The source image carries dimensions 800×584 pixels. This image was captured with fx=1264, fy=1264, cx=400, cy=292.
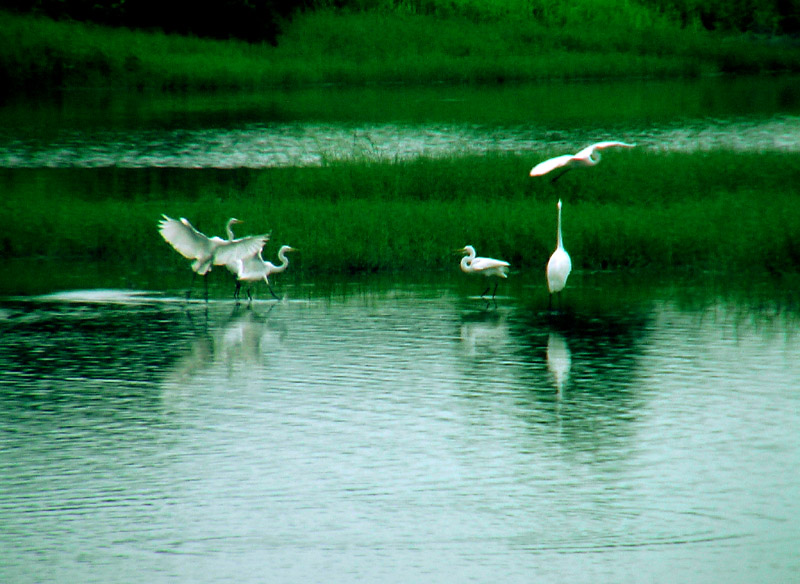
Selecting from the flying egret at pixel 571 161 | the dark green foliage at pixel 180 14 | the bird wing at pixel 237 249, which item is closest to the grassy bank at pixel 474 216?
the flying egret at pixel 571 161

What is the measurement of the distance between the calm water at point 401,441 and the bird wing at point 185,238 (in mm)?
729

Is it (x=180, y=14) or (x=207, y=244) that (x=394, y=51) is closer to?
(x=180, y=14)

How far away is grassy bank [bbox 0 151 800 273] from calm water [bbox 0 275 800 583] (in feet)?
8.33

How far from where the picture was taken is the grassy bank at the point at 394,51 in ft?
186

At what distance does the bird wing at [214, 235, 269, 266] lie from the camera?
1538 centimetres

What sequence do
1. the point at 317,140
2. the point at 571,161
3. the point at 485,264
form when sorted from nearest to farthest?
the point at 485,264 < the point at 571,161 < the point at 317,140

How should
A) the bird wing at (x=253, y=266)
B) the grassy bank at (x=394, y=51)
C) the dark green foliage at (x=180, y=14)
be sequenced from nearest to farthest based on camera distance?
the bird wing at (x=253, y=266)
the grassy bank at (x=394, y=51)
the dark green foliage at (x=180, y=14)

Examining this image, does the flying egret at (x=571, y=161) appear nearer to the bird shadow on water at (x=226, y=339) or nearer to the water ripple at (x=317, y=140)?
the bird shadow on water at (x=226, y=339)

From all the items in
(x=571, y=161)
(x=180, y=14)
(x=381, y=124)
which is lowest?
(x=571, y=161)

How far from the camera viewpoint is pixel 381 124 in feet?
131

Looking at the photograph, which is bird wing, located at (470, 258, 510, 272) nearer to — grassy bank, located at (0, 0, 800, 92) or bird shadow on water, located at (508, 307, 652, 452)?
bird shadow on water, located at (508, 307, 652, 452)

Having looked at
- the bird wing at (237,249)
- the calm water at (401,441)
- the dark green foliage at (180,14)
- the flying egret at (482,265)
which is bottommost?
the calm water at (401,441)

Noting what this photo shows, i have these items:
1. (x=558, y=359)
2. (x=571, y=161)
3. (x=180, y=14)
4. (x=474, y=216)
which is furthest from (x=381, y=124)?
(x=558, y=359)

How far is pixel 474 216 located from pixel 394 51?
44944 mm
